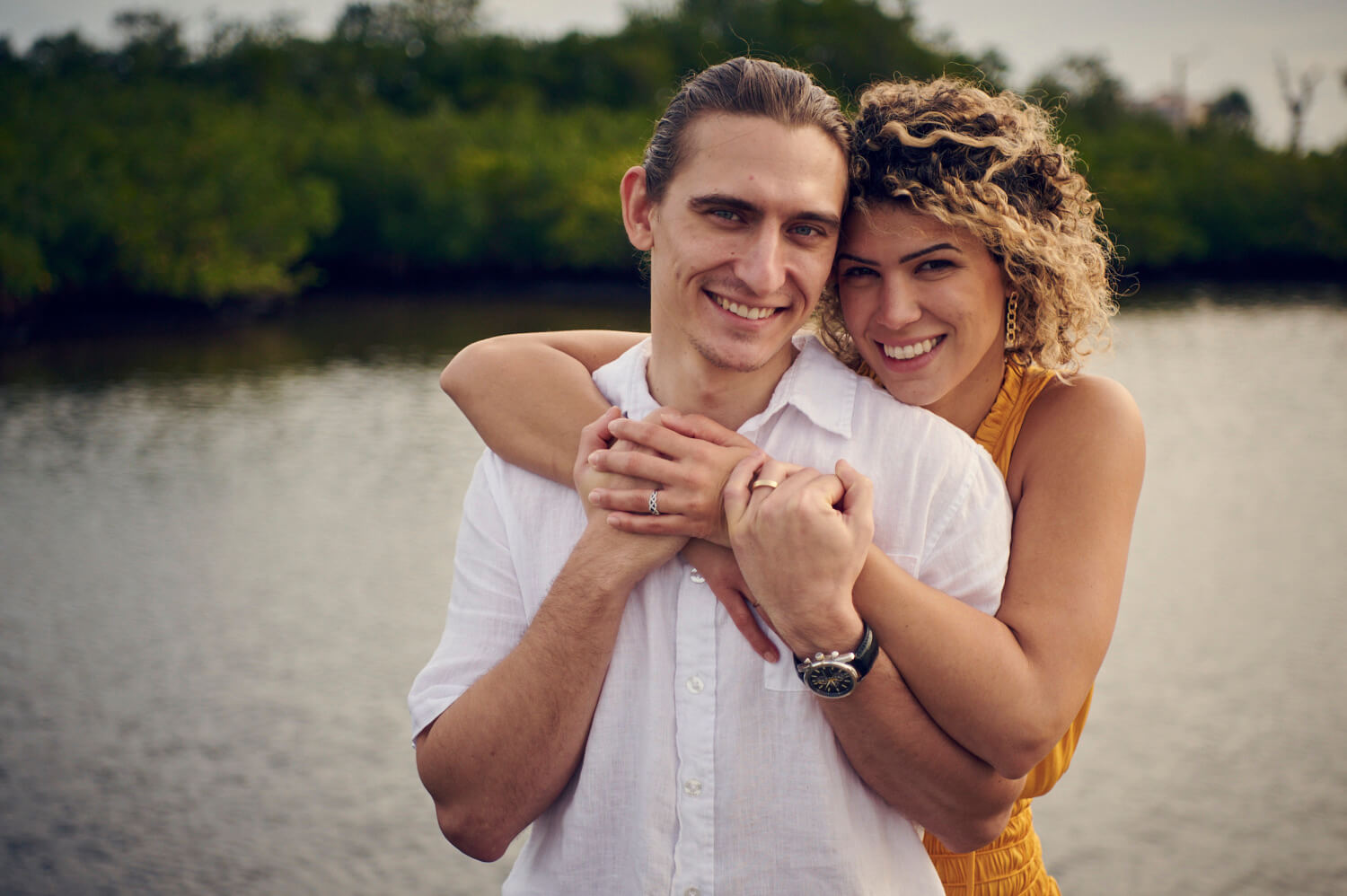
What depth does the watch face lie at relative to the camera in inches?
70.8

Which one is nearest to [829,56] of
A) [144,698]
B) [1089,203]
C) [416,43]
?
[416,43]

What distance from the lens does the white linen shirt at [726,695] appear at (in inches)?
76.2

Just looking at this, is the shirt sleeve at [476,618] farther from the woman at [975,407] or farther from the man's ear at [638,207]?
the man's ear at [638,207]

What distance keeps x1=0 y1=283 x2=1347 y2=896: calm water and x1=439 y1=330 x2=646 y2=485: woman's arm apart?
16.5 feet

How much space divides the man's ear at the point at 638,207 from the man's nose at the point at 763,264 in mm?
292

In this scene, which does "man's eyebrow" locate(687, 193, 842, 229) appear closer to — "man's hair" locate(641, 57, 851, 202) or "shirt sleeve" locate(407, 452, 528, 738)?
"man's hair" locate(641, 57, 851, 202)

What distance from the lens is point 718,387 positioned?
221 cm

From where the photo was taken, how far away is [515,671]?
1984mm

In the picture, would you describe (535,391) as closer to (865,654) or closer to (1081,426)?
(865,654)

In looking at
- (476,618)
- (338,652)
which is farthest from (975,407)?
(338,652)

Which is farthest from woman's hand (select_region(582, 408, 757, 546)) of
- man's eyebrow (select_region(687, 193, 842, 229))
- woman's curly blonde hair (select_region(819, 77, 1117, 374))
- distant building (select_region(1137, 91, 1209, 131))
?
distant building (select_region(1137, 91, 1209, 131))

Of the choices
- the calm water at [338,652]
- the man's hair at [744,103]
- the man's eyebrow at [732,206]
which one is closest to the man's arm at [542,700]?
the man's eyebrow at [732,206]

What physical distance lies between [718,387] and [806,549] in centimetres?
54

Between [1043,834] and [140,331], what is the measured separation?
83.4 ft
